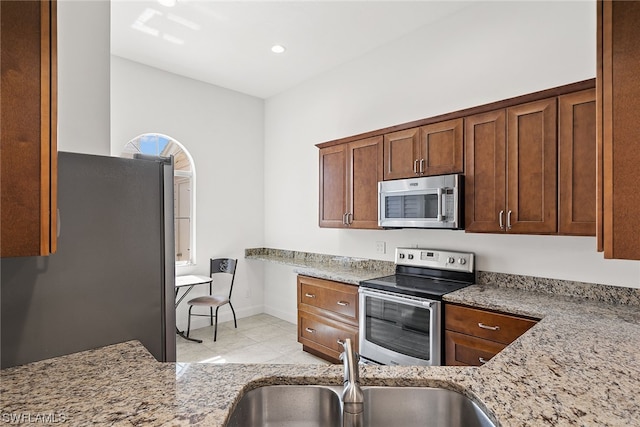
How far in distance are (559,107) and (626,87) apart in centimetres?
126

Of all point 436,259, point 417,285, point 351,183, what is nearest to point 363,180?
point 351,183

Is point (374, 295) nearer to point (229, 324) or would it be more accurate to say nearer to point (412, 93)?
point (412, 93)

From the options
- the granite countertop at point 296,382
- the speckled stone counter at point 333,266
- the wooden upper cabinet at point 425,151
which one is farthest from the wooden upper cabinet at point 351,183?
the granite countertop at point 296,382

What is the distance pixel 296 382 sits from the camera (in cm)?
106

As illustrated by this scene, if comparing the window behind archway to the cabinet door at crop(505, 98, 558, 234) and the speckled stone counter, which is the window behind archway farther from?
the cabinet door at crop(505, 98, 558, 234)

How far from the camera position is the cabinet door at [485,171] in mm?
2353

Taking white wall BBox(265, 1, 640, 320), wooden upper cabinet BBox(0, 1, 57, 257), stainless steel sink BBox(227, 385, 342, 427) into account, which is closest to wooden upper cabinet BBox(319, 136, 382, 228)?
white wall BBox(265, 1, 640, 320)

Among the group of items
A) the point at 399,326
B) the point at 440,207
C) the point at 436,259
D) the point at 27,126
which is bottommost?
the point at 399,326

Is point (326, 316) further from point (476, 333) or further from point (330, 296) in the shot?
point (476, 333)

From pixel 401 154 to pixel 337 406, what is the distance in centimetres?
226

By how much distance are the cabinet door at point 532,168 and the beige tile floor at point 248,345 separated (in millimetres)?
2230

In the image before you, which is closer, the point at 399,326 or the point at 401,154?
the point at 399,326

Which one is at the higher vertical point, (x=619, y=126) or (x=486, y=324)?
(x=619, y=126)

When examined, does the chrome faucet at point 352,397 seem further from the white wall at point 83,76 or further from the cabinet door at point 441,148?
the cabinet door at point 441,148
